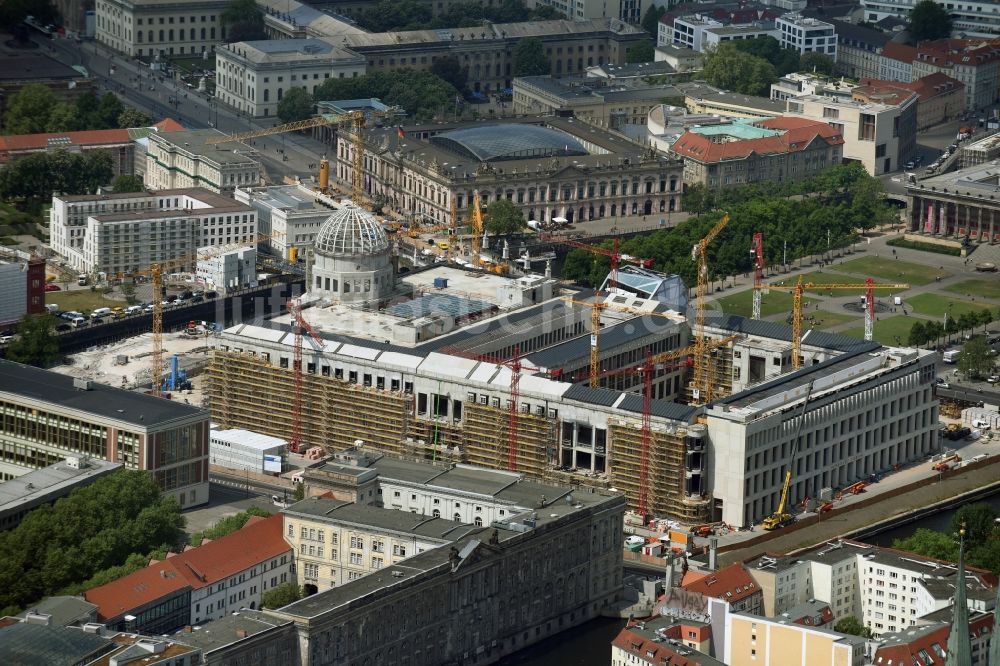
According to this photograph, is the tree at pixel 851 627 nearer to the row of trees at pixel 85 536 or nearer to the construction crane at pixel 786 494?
the construction crane at pixel 786 494

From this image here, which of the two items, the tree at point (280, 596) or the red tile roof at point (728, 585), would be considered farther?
the red tile roof at point (728, 585)

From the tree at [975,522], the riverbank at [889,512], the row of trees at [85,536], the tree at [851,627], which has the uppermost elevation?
the row of trees at [85,536]

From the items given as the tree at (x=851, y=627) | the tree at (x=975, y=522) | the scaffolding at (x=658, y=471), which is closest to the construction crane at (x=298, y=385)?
the scaffolding at (x=658, y=471)

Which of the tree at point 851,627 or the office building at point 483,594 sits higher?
the office building at point 483,594

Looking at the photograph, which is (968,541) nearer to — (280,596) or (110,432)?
(280,596)

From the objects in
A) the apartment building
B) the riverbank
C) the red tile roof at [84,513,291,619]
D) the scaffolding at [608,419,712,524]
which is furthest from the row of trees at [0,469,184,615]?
the apartment building

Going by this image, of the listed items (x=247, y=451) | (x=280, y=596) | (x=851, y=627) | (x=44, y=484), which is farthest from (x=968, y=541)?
(x=44, y=484)

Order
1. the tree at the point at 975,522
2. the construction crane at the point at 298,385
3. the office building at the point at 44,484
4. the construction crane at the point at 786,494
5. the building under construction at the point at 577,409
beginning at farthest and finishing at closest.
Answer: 1. the construction crane at the point at 298,385
2. the building under construction at the point at 577,409
3. the construction crane at the point at 786,494
4. the tree at the point at 975,522
5. the office building at the point at 44,484
